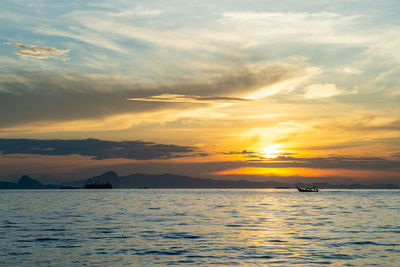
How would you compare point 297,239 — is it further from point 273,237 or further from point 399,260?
point 399,260

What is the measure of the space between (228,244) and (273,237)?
7358 mm

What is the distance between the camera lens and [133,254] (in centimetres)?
3575

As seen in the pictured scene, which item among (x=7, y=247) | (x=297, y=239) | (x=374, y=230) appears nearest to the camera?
(x=7, y=247)

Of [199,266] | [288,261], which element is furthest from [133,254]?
[288,261]

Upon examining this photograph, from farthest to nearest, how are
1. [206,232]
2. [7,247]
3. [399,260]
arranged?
[206,232], [7,247], [399,260]

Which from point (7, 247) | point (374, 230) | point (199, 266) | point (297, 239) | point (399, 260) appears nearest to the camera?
point (199, 266)

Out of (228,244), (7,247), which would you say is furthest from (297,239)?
(7,247)

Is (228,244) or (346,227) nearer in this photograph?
(228,244)

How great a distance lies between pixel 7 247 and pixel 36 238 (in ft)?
20.9

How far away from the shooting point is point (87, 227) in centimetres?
5681

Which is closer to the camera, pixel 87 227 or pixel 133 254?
pixel 133 254

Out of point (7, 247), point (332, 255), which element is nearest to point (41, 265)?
point (7, 247)

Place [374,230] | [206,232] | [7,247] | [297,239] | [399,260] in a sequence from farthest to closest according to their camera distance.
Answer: [374,230] < [206,232] < [297,239] < [7,247] < [399,260]

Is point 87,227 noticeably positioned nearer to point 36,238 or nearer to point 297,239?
point 36,238
